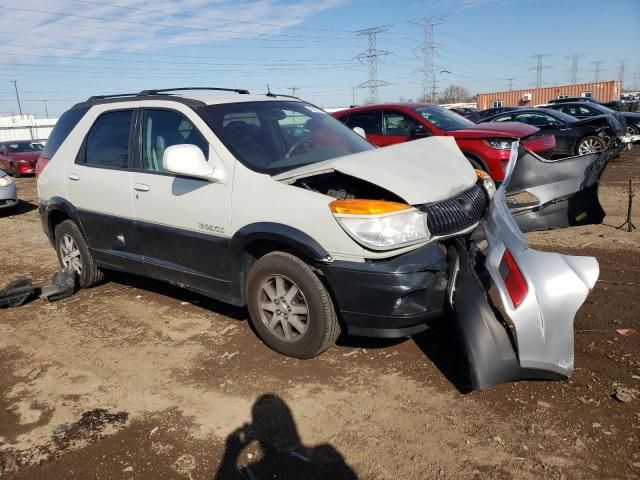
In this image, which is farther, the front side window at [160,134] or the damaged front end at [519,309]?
the front side window at [160,134]

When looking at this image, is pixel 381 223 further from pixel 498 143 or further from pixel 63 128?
pixel 498 143

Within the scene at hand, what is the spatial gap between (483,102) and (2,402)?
54880mm

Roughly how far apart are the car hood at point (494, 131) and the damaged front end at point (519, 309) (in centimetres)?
535

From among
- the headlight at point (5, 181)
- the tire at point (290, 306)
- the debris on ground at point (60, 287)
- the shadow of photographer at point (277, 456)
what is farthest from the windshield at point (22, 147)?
the shadow of photographer at point (277, 456)

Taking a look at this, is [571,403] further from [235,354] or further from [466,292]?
[235,354]

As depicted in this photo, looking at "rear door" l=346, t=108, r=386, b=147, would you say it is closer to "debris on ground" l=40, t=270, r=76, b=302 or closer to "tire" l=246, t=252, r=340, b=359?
"debris on ground" l=40, t=270, r=76, b=302

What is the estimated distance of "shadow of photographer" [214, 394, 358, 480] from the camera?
262cm

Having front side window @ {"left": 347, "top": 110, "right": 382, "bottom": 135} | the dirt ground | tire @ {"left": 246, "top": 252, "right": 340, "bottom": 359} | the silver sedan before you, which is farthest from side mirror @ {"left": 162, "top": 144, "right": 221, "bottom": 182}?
the silver sedan

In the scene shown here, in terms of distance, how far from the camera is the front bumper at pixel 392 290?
3139 mm

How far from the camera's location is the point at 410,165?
360 centimetres

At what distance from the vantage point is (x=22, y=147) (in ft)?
67.4

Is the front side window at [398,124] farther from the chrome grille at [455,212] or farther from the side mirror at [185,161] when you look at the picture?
the side mirror at [185,161]

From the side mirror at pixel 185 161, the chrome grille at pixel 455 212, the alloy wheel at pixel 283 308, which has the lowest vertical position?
the alloy wheel at pixel 283 308

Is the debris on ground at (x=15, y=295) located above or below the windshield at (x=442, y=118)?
below
